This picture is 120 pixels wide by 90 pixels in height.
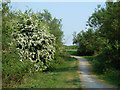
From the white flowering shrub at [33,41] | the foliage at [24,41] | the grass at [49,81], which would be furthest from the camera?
the white flowering shrub at [33,41]

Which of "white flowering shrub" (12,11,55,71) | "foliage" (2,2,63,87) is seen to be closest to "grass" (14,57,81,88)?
"foliage" (2,2,63,87)

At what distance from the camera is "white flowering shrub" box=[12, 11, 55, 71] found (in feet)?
46.0

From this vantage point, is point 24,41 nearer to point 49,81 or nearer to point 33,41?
point 33,41

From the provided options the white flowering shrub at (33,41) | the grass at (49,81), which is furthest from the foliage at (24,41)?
the grass at (49,81)

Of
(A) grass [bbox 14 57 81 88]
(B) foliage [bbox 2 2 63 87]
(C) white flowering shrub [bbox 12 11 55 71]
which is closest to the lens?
(A) grass [bbox 14 57 81 88]

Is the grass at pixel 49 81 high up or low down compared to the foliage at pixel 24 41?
down

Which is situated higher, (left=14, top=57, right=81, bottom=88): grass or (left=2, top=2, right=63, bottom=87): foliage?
(left=2, top=2, right=63, bottom=87): foliage

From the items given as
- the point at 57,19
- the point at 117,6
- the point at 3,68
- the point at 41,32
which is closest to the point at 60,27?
the point at 57,19

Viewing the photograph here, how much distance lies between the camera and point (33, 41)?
14.6 meters

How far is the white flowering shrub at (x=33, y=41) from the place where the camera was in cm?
1403

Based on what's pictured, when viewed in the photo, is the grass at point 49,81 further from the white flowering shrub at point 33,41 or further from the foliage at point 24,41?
the white flowering shrub at point 33,41

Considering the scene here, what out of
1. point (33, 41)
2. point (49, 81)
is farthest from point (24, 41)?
point (49, 81)

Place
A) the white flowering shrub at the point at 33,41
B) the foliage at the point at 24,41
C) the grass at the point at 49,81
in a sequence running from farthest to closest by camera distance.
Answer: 1. the white flowering shrub at the point at 33,41
2. the foliage at the point at 24,41
3. the grass at the point at 49,81

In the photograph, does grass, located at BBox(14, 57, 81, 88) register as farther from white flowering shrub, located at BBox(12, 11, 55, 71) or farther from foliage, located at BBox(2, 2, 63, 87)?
white flowering shrub, located at BBox(12, 11, 55, 71)
